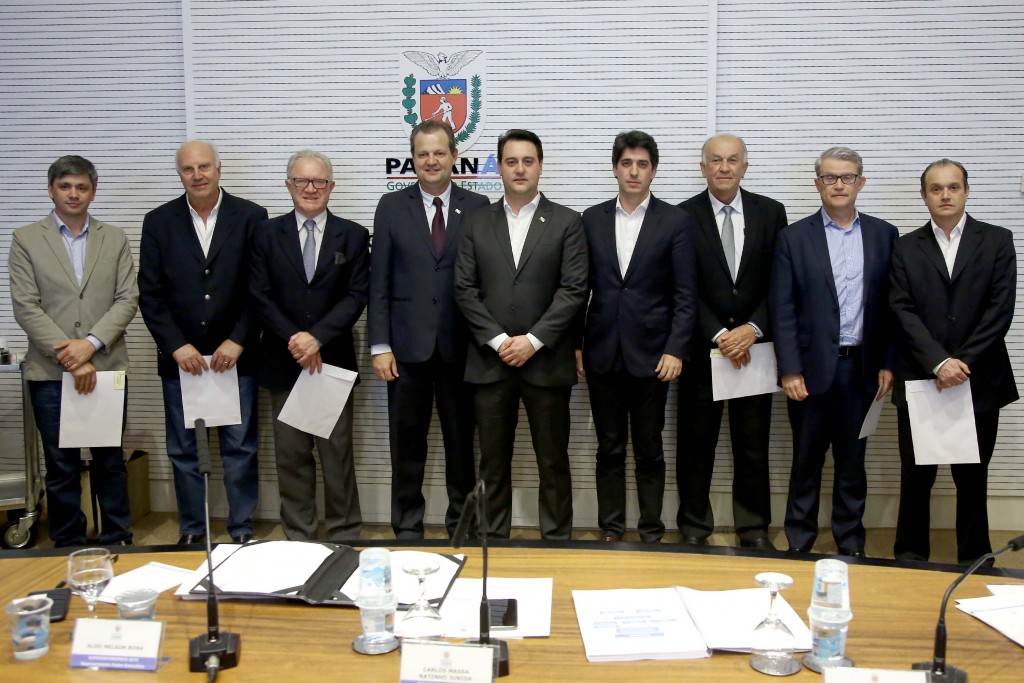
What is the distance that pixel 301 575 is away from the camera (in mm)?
1978

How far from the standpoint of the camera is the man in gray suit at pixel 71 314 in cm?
400

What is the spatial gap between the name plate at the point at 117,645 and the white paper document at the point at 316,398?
8.14 ft

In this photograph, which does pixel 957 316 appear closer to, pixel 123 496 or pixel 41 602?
Answer: pixel 41 602

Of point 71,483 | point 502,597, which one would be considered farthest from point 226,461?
point 502,597

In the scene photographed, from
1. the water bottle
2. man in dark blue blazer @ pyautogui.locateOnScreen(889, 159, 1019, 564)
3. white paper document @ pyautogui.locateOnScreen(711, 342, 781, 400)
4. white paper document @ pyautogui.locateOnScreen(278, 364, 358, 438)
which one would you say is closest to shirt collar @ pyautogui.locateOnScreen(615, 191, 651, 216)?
white paper document @ pyautogui.locateOnScreen(711, 342, 781, 400)

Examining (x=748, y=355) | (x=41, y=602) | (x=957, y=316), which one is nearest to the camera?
(x=41, y=602)

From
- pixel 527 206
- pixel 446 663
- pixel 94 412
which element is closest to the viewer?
pixel 446 663

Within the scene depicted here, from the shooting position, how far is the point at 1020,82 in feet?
14.3

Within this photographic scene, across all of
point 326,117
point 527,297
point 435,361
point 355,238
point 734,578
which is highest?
point 326,117

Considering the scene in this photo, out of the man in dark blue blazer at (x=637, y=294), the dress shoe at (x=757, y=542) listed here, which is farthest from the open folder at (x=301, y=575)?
the dress shoe at (x=757, y=542)

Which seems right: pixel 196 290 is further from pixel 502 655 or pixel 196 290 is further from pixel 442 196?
pixel 502 655

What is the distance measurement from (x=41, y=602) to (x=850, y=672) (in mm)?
1560

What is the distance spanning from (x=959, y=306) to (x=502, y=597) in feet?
9.04

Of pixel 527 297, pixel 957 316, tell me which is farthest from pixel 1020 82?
pixel 527 297
